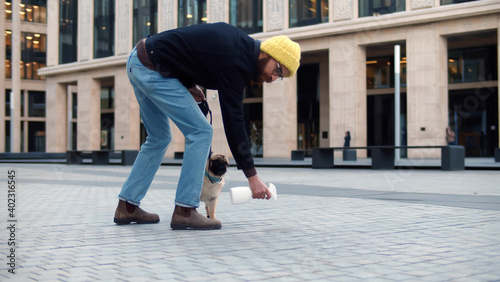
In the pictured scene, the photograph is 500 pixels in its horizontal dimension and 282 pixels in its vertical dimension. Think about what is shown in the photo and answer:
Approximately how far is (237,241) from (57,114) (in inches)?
1669

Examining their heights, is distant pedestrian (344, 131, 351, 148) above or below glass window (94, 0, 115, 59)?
below

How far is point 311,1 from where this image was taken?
30.0 meters

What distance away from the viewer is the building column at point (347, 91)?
28.5 metres

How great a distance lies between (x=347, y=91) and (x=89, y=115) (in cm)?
2125

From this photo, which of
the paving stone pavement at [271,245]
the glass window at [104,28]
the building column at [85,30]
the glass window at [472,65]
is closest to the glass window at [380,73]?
the glass window at [472,65]

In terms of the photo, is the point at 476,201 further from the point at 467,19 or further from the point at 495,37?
the point at 495,37

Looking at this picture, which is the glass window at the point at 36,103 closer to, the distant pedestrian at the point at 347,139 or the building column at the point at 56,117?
the building column at the point at 56,117

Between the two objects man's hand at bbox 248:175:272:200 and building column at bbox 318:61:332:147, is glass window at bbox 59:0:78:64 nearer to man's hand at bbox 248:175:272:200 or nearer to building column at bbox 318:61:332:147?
Result: building column at bbox 318:61:332:147

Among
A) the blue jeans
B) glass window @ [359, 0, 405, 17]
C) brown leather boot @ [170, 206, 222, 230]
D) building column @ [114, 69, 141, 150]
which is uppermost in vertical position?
glass window @ [359, 0, 405, 17]

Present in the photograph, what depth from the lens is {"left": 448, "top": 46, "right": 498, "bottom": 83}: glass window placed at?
2894 cm

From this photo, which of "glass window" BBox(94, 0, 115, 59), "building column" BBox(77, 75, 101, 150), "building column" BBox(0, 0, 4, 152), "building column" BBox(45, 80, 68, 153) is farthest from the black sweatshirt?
"building column" BBox(0, 0, 4, 152)

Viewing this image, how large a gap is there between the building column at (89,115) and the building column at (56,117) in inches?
103

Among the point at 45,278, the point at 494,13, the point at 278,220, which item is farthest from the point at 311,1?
the point at 45,278

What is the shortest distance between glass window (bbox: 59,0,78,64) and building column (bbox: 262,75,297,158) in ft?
60.3
